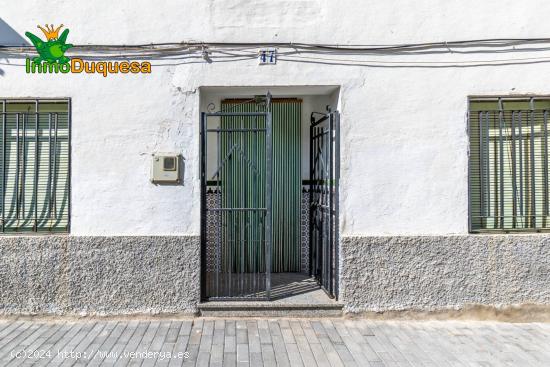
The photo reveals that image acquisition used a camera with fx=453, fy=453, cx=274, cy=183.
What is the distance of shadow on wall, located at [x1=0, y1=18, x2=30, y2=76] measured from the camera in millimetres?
5164

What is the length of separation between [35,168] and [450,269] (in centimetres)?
497

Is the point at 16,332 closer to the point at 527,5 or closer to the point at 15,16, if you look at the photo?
the point at 15,16

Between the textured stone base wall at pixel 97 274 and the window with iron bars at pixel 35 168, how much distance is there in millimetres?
291

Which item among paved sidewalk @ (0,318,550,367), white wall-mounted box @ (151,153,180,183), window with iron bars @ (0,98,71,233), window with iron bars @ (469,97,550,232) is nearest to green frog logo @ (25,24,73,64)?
window with iron bars @ (0,98,71,233)

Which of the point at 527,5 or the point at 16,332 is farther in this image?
the point at 527,5

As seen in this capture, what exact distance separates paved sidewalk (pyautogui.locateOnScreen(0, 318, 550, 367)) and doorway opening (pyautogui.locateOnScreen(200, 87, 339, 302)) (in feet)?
2.34

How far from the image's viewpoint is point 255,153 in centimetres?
663

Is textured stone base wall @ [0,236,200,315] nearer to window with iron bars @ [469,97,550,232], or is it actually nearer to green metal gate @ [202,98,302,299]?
green metal gate @ [202,98,302,299]

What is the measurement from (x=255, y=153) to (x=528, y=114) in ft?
11.6

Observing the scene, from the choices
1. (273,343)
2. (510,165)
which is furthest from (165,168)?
(510,165)

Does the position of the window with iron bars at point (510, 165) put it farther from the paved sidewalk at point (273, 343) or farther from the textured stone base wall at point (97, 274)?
the textured stone base wall at point (97, 274)

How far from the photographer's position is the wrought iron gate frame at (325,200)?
532cm

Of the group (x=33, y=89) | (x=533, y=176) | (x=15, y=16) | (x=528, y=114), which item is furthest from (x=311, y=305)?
(x=15, y=16)

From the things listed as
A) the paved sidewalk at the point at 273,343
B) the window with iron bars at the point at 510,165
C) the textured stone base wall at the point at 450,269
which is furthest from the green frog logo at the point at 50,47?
the window with iron bars at the point at 510,165
